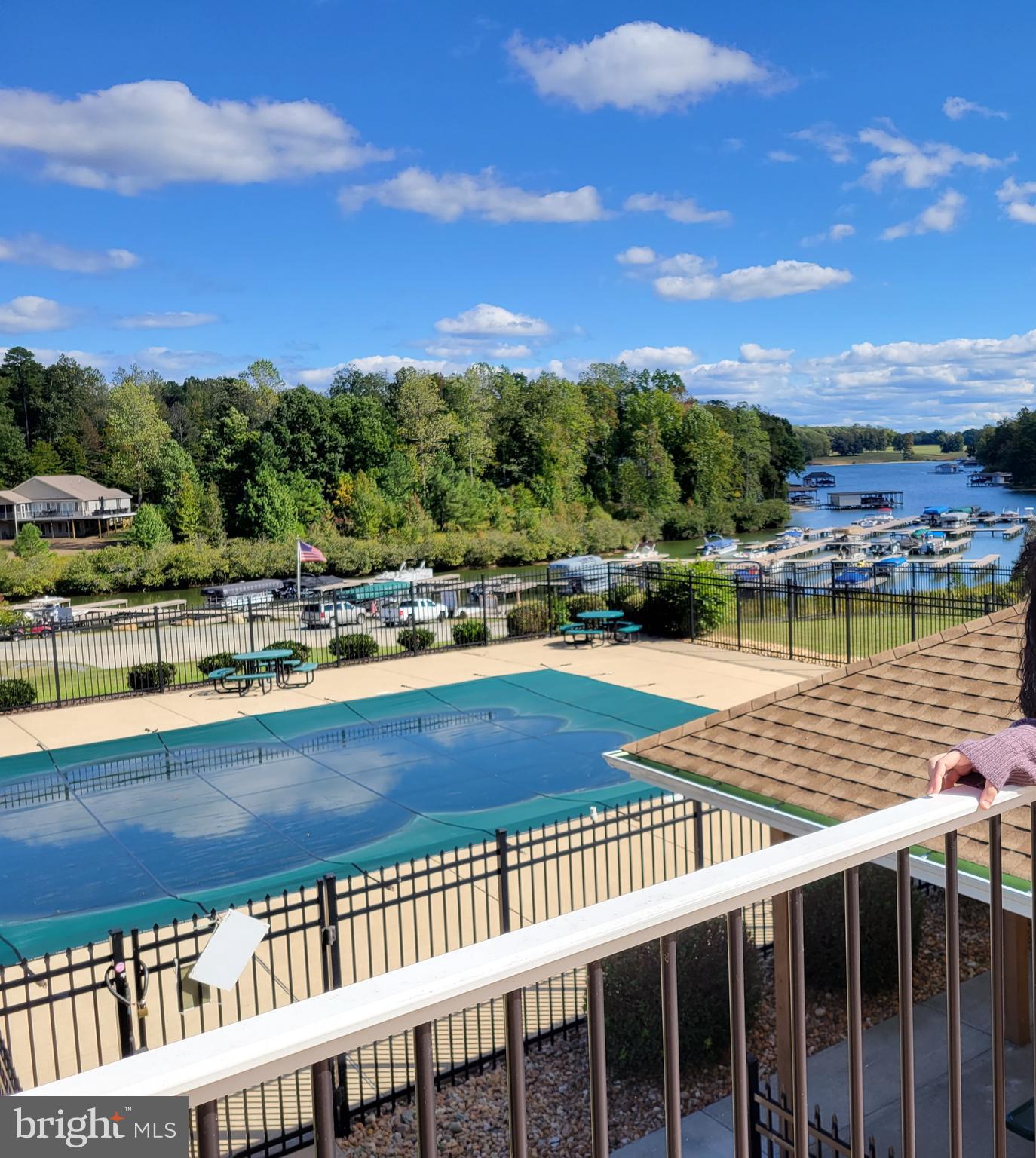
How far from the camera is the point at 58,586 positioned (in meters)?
56.8

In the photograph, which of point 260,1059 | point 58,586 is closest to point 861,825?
point 260,1059

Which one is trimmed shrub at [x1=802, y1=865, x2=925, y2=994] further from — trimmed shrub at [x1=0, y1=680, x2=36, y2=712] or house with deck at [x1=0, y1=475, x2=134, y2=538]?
house with deck at [x1=0, y1=475, x2=134, y2=538]

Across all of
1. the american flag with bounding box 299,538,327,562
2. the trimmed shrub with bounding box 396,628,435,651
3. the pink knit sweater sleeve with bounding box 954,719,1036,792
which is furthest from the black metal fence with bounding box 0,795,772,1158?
the american flag with bounding box 299,538,327,562

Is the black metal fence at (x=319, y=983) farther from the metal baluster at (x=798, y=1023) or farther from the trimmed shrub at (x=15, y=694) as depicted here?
the trimmed shrub at (x=15, y=694)

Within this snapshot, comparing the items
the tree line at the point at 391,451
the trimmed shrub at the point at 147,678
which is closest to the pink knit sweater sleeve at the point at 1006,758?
the trimmed shrub at the point at 147,678

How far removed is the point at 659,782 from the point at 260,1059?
6930mm

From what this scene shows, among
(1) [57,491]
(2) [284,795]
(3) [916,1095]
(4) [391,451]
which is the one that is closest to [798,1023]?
(3) [916,1095]

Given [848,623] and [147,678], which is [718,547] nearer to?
[848,623]

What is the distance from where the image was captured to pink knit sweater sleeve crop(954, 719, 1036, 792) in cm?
181

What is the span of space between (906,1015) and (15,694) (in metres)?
20.6

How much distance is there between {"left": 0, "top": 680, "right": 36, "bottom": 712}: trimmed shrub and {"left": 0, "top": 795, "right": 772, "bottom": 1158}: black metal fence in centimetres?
1131

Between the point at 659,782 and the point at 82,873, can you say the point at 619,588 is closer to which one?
the point at 82,873

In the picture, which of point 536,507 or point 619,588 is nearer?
point 619,588

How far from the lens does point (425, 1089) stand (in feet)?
4.42
